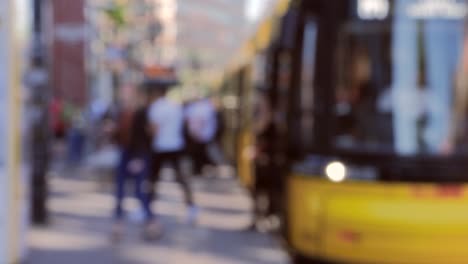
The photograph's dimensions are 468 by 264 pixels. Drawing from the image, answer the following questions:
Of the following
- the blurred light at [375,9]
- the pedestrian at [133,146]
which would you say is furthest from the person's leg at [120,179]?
the blurred light at [375,9]

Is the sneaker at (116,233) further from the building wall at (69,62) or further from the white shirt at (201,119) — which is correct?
the building wall at (69,62)

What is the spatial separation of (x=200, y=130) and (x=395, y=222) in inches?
422

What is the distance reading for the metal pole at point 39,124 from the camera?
39.9 ft

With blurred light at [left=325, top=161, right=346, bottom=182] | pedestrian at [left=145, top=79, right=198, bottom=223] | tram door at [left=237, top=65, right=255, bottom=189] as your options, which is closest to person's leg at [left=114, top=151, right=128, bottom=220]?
pedestrian at [left=145, top=79, right=198, bottom=223]

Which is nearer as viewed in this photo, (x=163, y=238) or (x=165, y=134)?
(x=163, y=238)

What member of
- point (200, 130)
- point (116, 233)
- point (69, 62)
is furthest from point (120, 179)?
point (69, 62)

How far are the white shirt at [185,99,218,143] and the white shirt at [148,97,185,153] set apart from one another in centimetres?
637

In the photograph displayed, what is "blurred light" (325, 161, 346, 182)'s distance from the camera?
Result: 333 inches

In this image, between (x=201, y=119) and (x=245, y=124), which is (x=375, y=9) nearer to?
(x=245, y=124)

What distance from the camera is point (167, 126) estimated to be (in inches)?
455

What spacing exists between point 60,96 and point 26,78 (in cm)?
3316

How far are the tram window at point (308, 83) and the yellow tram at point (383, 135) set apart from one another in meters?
0.02

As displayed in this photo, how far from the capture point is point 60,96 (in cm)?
4059

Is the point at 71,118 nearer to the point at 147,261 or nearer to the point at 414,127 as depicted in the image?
the point at 147,261
